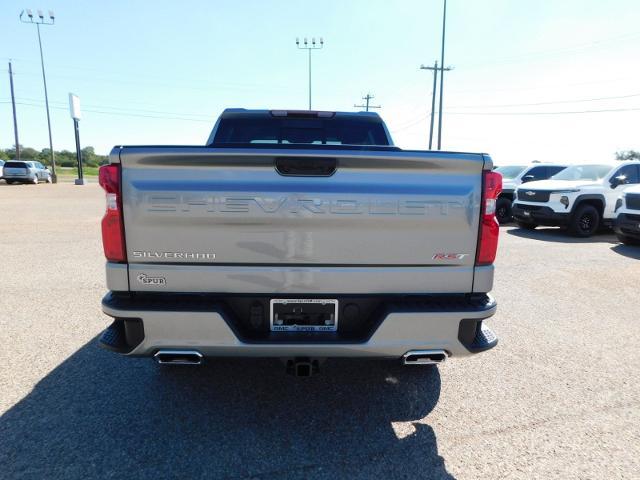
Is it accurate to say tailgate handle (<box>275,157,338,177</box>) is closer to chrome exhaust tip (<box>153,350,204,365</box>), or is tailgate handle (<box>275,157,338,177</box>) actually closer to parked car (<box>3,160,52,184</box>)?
chrome exhaust tip (<box>153,350,204,365</box>)

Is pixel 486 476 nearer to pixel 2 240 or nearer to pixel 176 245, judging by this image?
pixel 176 245

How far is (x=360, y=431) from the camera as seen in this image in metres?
2.58

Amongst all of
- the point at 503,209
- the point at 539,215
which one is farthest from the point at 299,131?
the point at 503,209

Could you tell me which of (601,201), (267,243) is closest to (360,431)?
(267,243)

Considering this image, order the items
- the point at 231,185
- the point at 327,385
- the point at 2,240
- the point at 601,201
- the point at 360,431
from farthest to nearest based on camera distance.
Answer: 1. the point at 601,201
2. the point at 2,240
3. the point at 327,385
4. the point at 360,431
5. the point at 231,185

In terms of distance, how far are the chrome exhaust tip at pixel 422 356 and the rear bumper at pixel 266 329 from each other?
0.03 metres

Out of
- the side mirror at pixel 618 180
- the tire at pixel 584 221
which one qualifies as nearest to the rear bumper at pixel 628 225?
the tire at pixel 584 221

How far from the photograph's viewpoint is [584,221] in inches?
419

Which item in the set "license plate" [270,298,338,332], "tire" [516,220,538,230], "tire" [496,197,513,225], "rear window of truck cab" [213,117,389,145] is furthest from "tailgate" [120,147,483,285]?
"tire" [496,197,513,225]

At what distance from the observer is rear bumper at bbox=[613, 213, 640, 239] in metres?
8.60

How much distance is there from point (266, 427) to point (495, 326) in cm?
286

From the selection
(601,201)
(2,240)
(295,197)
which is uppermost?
(295,197)

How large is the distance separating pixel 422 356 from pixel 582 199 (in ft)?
33.2

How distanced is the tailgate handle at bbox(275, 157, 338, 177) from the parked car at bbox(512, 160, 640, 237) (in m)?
10.1
